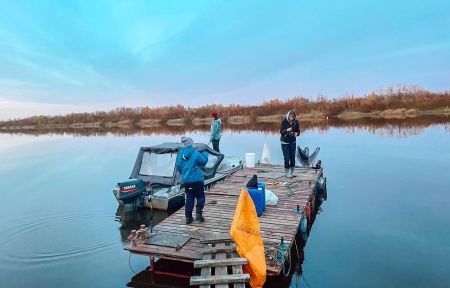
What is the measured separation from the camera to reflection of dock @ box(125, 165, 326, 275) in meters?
6.18

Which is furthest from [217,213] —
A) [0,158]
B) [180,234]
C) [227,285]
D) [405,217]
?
[0,158]

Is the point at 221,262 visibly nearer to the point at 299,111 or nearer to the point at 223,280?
the point at 223,280

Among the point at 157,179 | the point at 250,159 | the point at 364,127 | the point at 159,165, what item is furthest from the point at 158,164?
the point at 364,127

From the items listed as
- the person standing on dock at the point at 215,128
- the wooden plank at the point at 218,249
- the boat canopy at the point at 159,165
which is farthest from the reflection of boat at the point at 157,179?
the wooden plank at the point at 218,249

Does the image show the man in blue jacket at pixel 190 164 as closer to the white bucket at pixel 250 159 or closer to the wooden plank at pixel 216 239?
the wooden plank at pixel 216 239

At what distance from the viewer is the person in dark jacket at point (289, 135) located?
10883 mm

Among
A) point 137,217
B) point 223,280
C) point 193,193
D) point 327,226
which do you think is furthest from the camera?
point 137,217

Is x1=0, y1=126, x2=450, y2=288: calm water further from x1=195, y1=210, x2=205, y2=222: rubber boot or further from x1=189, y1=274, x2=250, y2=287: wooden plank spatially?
x1=189, y1=274, x2=250, y2=287: wooden plank

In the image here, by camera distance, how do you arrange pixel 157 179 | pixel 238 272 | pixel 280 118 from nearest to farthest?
pixel 238 272
pixel 157 179
pixel 280 118

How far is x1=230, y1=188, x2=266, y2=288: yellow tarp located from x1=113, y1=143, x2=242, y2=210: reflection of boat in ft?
14.9

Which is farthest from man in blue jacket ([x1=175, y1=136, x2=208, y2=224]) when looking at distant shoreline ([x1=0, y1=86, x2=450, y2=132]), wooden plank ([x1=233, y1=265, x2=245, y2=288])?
distant shoreline ([x1=0, y1=86, x2=450, y2=132])

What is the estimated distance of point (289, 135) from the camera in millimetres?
11023

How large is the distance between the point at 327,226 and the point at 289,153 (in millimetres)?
3008

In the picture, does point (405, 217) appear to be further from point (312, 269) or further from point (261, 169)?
point (261, 169)
